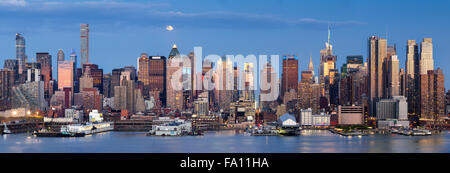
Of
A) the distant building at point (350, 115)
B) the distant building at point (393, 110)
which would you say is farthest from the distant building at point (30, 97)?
the distant building at point (393, 110)

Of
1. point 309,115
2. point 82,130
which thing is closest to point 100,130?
point 82,130

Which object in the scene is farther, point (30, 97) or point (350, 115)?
point (30, 97)

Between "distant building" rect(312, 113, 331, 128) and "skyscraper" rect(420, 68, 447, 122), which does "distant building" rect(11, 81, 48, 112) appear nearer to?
"distant building" rect(312, 113, 331, 128)

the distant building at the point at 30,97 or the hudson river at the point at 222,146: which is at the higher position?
the distant building at the point at 30,97

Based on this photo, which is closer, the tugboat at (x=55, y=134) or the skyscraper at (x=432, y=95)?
the tugboat at (x=55, y=134)

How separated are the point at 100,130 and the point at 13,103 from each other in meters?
52.4

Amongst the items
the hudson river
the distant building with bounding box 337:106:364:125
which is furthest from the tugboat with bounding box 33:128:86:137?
the distant building with bounding box 337:106:364:125

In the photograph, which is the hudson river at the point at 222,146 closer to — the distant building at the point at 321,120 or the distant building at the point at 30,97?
the distant building at the point at 321,120

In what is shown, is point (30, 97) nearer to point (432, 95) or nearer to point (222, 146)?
point (432, 95)

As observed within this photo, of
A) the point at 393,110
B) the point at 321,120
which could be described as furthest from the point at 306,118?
the point at 393,110

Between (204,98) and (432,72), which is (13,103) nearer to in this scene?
(204,98)

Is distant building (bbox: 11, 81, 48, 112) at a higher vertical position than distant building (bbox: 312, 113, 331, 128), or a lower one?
higher

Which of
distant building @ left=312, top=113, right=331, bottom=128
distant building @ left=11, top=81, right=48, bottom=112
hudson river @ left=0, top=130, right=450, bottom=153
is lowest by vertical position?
distant building @ left=312, top=113, right=331, bottom=128
